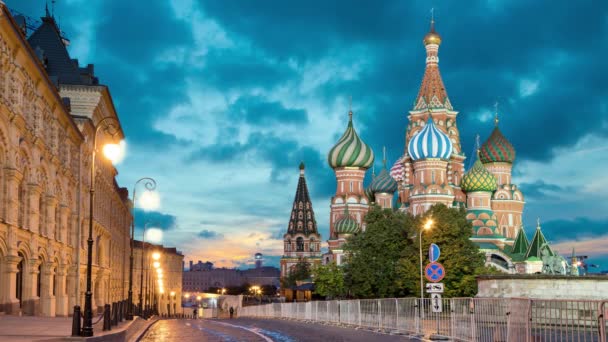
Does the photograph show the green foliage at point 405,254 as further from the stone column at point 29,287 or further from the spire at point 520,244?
the spire at point 520,244

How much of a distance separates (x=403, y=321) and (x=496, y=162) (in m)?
99.3

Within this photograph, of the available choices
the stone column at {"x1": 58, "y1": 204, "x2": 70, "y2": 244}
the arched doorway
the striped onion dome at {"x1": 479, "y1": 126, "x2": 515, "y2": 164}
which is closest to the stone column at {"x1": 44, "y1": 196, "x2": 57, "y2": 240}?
the stone column at {"x1": 58, "y1": 204, "x2": 70, "y2": 244}

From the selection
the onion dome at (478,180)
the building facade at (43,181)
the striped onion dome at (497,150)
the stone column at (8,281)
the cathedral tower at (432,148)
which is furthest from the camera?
the striped onion dome at (497,150)

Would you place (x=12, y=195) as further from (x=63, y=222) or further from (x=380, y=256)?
(x=380, y=256)

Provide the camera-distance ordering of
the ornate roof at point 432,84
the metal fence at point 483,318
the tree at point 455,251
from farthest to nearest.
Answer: the ornate roof at point 432,84
the tree at point 455,251
the metal fence at point 483,318

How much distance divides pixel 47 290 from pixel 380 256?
30.6 m

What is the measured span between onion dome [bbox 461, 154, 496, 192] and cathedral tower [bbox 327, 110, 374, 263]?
18915mm

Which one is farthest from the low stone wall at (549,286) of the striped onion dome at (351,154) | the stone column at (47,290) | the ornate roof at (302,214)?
the ornate roof at (302,214)

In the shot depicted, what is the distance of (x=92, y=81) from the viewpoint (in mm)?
56531

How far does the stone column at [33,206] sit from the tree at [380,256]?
31.9 m

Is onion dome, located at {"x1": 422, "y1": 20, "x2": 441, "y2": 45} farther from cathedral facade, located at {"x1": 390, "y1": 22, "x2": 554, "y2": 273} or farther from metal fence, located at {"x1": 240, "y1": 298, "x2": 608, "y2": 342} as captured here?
metal fence, located at {"x1": 240, "y1": 298, "x2": 608, "y2": 342}

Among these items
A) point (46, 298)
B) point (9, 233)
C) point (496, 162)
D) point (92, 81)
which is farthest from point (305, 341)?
point (496, 162)

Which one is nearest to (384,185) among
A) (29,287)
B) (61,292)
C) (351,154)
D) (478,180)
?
Answer: (351,154)

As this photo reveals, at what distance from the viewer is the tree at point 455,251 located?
58656 mm
